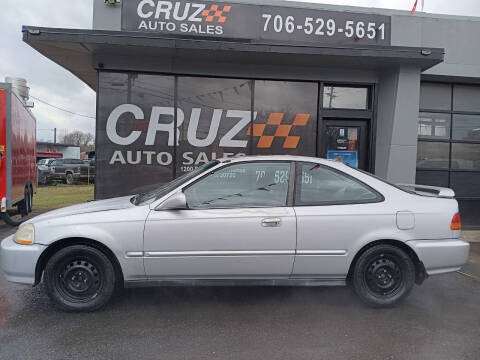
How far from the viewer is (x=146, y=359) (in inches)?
117

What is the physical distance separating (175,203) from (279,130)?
4.79m

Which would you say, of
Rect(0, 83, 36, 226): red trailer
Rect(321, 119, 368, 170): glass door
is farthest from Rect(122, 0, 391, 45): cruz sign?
Rect(0, 83, 36, 226): red trailer

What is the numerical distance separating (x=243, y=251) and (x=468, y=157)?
294 inches

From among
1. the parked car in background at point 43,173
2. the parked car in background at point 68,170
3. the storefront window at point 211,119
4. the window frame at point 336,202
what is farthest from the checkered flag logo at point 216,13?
→ the parked car in background at point 68,170

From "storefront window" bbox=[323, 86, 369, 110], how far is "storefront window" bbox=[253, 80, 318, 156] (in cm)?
29

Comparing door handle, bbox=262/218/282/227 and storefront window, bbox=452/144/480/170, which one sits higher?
storefront window, bbox=452/144/480/170

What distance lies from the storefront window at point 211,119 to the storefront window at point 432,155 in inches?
160

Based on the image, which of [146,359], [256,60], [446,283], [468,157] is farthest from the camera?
[468,157]

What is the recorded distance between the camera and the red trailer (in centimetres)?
702

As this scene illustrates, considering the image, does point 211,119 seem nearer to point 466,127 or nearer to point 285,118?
point 285,118

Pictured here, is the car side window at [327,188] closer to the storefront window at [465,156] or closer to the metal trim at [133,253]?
the metal trim at [133,253]

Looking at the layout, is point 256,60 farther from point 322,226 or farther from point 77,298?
point 77,298

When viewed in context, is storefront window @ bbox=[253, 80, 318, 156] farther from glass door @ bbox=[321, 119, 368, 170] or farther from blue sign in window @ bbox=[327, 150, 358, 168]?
blue sign in window @ bbox=[327, 150, 358, 168]

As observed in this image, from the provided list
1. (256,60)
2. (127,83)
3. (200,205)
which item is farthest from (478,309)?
(127,83)
